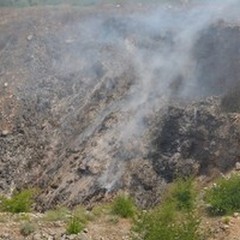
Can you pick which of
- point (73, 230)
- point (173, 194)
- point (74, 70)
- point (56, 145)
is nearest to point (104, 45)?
point (74, 70)

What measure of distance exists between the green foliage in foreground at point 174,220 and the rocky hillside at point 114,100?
1839 mm

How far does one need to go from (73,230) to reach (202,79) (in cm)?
980

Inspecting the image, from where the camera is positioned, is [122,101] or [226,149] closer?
[226,149]

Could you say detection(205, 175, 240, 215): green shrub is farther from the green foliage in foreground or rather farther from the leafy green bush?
the leafy green bush

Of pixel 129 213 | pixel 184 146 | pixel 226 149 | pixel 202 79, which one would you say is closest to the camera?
pixel 129 213

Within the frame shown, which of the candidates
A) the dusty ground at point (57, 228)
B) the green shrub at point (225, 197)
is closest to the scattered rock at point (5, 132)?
the dusty ground at point (57, 228)

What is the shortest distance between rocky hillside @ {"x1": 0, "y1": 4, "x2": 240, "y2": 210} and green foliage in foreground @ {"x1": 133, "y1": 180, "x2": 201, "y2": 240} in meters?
1.84

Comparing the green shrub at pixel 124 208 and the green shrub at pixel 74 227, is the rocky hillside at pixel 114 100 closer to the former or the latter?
the green shrub at pixel 124 208

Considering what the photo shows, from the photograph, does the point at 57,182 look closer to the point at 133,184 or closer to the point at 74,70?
the point at 133,184

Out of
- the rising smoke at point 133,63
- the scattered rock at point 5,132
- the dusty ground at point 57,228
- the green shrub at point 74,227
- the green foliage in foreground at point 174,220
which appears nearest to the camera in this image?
the green foliage in foreground at point 174,220

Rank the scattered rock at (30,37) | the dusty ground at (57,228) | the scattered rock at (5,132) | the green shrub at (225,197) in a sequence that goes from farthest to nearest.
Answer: the scattered rock at (30,37) → the scattered rock at (5,132) → the green shrub at (225,197) → the dusty ground at (57,228)

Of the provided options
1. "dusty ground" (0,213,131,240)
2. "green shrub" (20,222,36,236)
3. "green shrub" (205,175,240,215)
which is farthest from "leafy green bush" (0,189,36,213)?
"green shrub" (205,175,240,215)

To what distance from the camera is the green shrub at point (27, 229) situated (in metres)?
11.7

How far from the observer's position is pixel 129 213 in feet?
43.8
